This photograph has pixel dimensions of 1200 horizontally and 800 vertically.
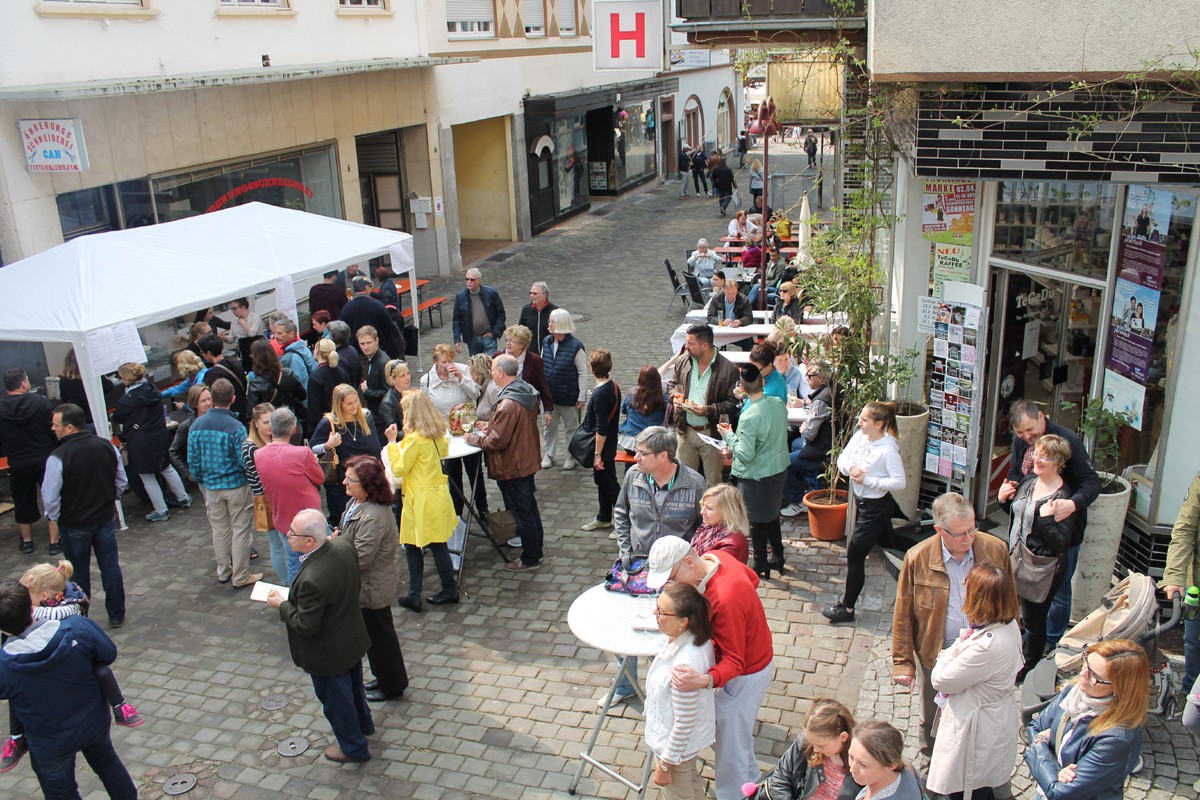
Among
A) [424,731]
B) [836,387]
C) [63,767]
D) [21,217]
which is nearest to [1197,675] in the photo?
[836,387]

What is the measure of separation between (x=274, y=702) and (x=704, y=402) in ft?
12.8

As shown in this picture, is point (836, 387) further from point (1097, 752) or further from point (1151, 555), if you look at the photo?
point (1097, 752)

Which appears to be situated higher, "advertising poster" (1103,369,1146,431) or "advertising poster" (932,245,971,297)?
"advertising poster" (932,245,971,297)

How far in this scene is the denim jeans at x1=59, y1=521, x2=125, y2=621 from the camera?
7137mm

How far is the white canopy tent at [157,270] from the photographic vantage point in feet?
29.2

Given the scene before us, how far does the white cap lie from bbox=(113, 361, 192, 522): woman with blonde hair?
6.03 metres

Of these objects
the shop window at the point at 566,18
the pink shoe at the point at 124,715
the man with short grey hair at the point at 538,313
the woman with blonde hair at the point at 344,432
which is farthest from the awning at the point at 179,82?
the shop window at the point at 566,18

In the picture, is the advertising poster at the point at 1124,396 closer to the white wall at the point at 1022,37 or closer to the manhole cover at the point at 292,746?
the white wall at the point at 1022,37

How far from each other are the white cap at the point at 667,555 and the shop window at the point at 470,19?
1773 cm

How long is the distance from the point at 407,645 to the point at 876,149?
5.47 meters

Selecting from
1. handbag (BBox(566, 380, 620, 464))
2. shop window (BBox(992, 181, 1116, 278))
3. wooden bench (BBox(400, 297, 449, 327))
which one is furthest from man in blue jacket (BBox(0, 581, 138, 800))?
wooden bench (BBox(400, 297, 449, 327))

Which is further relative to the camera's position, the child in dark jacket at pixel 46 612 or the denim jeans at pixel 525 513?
the denim jeans at pixel 525 513

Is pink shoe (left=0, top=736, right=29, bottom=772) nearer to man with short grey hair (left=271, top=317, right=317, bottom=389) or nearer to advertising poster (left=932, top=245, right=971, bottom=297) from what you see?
man with short grey hair (left=271, top=317, right=317, bottom=389)

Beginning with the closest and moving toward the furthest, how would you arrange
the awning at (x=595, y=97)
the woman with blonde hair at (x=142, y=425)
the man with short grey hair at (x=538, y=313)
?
the woman with blonde hair at (x=142, y=425), the man with short grey hair at (x=538, y=313), the awning at (x=595, y=97)
